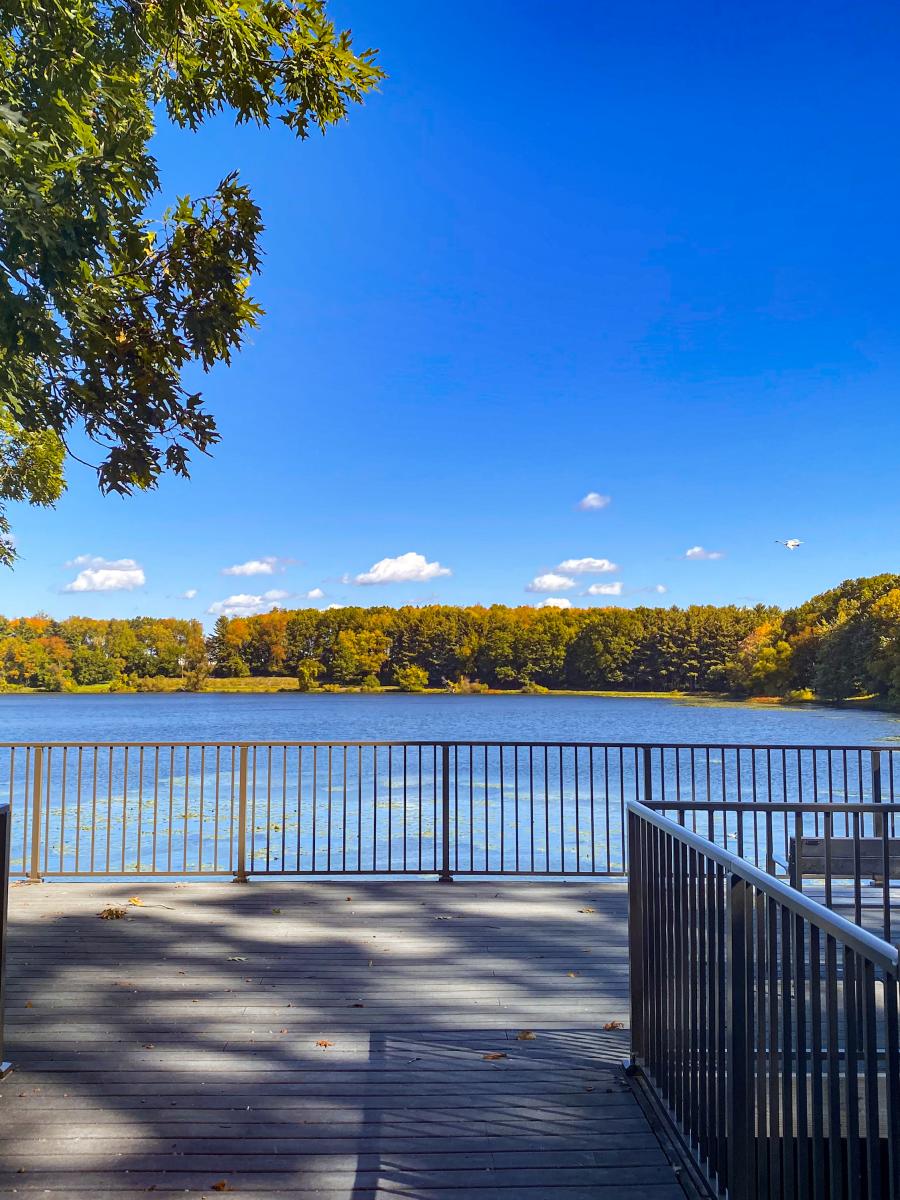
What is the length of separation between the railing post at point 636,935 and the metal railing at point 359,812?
8.38 ft

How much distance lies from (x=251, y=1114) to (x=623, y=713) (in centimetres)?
3337

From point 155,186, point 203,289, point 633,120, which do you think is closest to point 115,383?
point 203,289

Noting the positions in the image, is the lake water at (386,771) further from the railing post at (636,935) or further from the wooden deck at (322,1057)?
the railing post at (636,935)

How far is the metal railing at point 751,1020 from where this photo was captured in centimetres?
144

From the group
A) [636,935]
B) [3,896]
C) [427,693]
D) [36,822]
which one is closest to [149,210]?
[36,822]

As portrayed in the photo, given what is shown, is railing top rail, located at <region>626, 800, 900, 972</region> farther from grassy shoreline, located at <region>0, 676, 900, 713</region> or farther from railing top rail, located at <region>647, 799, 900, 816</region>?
grassy shoreline, located at <region>0, 676, 900, 713</region>

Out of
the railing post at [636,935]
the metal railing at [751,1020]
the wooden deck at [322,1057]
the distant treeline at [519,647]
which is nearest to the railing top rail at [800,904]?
the metal railing at [751,1020]

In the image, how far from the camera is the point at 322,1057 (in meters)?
3.19

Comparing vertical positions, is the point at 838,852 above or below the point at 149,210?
below

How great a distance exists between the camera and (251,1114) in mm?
2736

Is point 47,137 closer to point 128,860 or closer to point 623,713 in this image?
point 128,860

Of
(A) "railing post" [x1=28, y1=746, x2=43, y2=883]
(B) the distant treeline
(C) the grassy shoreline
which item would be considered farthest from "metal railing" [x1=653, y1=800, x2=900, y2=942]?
(B) the distant treeline

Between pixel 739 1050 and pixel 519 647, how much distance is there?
4000 centimetres

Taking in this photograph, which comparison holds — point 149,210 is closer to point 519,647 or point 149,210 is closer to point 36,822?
point 36,822
